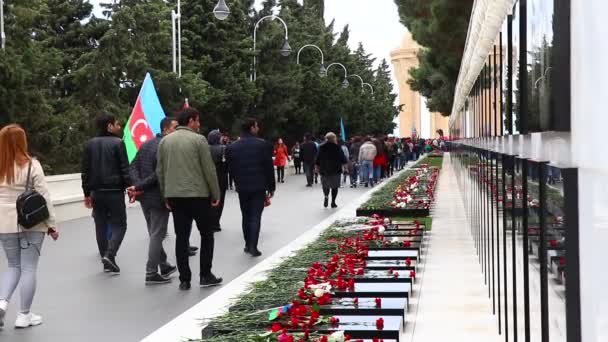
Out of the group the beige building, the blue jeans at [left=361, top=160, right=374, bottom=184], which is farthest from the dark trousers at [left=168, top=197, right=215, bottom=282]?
the beige building

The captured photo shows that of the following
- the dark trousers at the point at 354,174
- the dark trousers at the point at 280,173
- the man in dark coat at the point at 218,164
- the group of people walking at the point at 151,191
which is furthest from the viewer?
the dark trousers at the point at 280,173

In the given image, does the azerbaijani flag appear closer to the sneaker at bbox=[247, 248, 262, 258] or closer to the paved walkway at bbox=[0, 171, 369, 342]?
the paved walkway at bbox=[0, 171, 369, 342]

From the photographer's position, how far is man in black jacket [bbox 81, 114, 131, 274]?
11.2 metres

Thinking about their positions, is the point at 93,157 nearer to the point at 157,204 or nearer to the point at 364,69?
the point at 157,204

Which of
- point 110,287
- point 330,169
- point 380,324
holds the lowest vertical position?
point 110,287

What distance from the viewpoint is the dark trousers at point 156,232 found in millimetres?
10295

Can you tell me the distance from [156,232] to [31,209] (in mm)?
2843

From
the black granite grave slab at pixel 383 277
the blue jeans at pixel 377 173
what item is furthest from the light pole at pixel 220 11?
the black granite grave slab at pixel 383 277

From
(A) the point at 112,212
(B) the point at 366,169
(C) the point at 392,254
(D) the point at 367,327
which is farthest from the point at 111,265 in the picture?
(B) the point at 366,169

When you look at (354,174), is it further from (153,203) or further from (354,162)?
(153,203)

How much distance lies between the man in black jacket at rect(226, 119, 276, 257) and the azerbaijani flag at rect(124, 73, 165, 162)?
3267 mm

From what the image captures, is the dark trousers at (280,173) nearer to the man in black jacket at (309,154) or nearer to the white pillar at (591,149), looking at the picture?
the man in black jacket at (309,154)

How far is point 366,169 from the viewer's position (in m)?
32.2

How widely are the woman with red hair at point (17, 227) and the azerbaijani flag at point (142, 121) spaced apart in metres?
7.61
